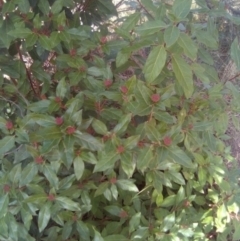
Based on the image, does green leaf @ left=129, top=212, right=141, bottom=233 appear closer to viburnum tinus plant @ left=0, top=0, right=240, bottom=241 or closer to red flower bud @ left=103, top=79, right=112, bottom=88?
viburnum tinus plant @ left=0, top=0, right=240, bottom=241

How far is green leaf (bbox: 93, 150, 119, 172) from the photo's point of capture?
1.08 m

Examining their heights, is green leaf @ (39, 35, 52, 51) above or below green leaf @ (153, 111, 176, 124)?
above

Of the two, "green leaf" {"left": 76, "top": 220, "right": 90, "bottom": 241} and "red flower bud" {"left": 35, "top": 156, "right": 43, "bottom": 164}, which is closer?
"red flower bud" {"left": 35, "top": 156, "right": 43, "bottom": 164}

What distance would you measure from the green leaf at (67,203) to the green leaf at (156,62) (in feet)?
1.47

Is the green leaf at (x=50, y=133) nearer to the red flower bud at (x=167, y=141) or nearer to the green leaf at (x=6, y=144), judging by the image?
the green leaf at (x=6, y=144)

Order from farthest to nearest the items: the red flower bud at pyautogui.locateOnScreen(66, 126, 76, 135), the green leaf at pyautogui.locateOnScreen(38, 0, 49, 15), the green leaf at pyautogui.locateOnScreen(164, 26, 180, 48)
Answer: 1. the green leaf at pyautogui.locateOnScreen(38, 0, 49, 15)
2. the red flower bud at pyautogui.locateOnScreen(66, 126, 76, 135)
3. the green leaf at pyautogui.locateOnScreen(164, 26, 180, 48)

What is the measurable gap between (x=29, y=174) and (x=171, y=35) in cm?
55

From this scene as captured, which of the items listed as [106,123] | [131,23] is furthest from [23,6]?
[106,123]

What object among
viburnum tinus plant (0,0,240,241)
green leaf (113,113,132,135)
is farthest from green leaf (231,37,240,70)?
green leaf (113,113,132,135)

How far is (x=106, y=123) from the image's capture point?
1275 millimetres

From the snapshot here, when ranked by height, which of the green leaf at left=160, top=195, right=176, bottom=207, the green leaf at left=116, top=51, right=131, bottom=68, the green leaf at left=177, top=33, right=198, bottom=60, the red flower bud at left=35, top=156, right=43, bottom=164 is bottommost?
the green leaf at left=160, top=195, right=176, bottom=207

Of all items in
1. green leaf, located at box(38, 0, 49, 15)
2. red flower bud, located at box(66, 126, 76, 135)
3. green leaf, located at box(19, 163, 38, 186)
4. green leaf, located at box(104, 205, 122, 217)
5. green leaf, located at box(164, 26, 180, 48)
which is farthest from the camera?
green leaf, located at box(104, 205, 122, 217)

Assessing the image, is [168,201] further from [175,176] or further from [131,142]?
[131,142]

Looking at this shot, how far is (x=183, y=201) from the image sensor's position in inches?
57.7
